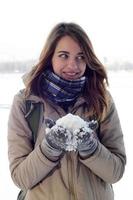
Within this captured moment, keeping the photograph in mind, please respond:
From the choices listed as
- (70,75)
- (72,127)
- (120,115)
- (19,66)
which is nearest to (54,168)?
(72,127)

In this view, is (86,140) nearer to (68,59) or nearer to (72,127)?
(72,127)

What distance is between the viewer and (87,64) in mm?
1191

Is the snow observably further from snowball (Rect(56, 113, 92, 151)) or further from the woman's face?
the woman's face

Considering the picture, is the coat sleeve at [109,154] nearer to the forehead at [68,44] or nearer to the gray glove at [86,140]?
the gray glove at [86,140]

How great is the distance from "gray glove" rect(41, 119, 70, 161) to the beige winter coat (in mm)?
20

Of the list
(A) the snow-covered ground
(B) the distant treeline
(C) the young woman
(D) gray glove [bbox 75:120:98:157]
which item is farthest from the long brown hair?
(B) the distant treeline

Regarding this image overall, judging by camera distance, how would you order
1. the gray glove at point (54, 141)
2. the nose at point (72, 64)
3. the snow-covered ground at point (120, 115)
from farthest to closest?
1. the snow-covered ground at point (120, 115)
2. the nose at point (72, 64)
3. the gray glove at point (54, 141)

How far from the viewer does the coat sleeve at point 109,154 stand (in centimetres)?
109

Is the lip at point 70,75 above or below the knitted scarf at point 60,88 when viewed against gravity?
above

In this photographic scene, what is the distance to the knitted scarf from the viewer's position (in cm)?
116

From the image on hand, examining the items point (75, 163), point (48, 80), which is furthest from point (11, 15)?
point (75, 163)

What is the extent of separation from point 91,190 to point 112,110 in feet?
0.88

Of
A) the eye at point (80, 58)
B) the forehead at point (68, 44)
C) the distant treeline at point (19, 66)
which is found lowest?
the distant treeline at point (19, 66)

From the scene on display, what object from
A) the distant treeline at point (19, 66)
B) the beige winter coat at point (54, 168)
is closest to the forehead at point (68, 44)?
the beige winter coat at point (54, 168)
